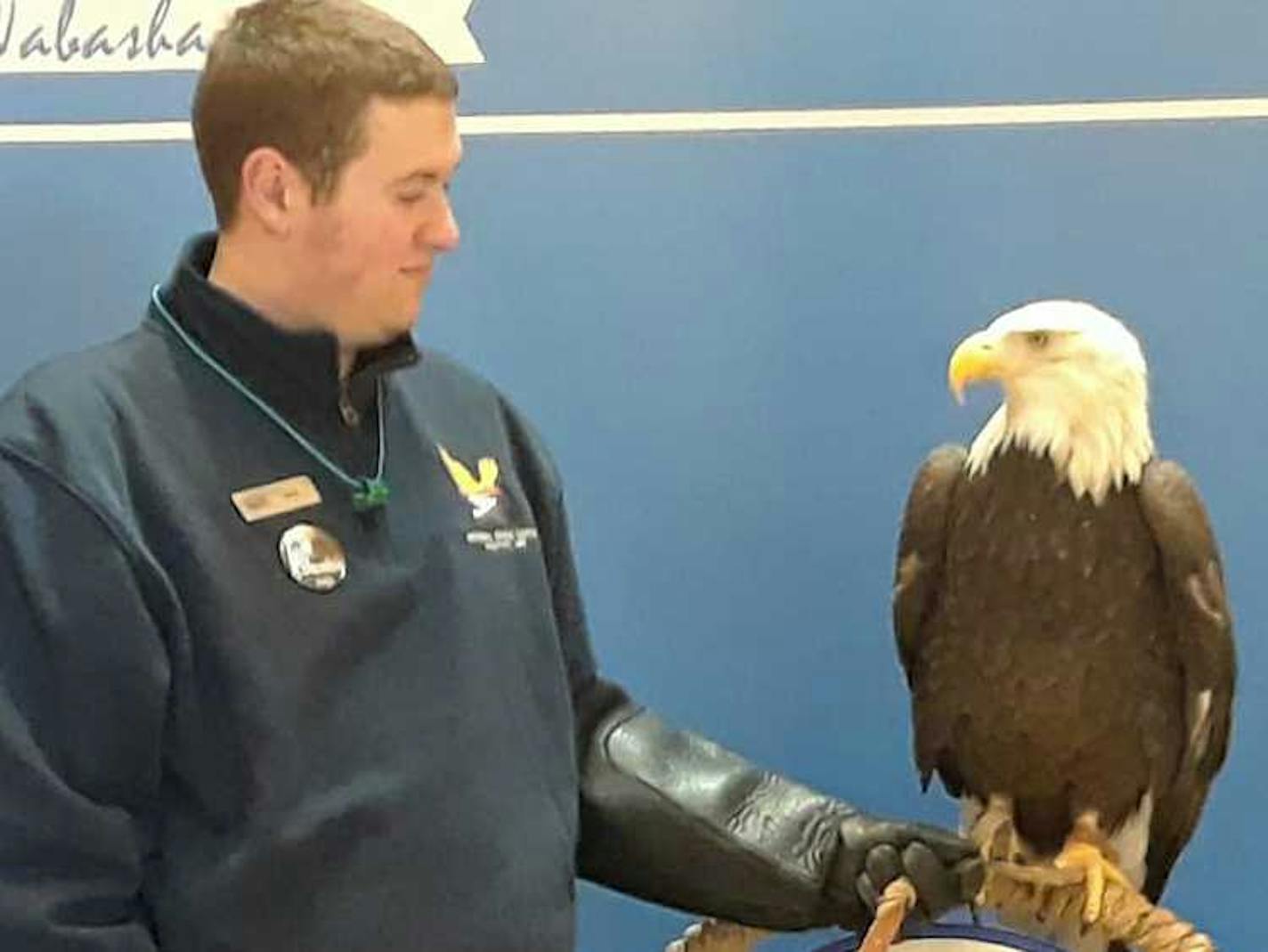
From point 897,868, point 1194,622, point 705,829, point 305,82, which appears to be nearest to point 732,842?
point 705,829

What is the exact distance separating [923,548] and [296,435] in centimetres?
60

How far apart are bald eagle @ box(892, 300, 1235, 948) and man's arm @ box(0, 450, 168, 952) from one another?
721 millimetres

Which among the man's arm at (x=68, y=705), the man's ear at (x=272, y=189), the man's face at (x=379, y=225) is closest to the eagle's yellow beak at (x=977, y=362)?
the man's face at (x=379, y=225)

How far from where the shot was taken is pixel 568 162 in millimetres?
2012

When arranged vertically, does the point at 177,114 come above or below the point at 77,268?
above

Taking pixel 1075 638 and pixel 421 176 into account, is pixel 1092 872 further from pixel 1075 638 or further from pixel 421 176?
pixel 421 176

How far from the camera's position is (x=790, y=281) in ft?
6.55

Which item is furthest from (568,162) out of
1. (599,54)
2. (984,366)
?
(984,366)

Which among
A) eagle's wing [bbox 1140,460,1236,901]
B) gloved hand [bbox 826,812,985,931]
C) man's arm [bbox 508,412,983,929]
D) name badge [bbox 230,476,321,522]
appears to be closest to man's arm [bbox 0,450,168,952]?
name badge [bbox 230,476,321,522]

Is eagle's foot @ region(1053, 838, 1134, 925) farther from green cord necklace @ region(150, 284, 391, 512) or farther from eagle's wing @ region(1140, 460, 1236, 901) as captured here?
green cord necklace @ region(150, 284, 391, 512)

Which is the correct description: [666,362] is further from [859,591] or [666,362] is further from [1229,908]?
[1229,908]

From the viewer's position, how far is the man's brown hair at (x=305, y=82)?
1.36 metres

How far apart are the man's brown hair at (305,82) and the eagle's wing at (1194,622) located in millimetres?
691

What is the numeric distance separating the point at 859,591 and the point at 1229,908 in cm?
48
